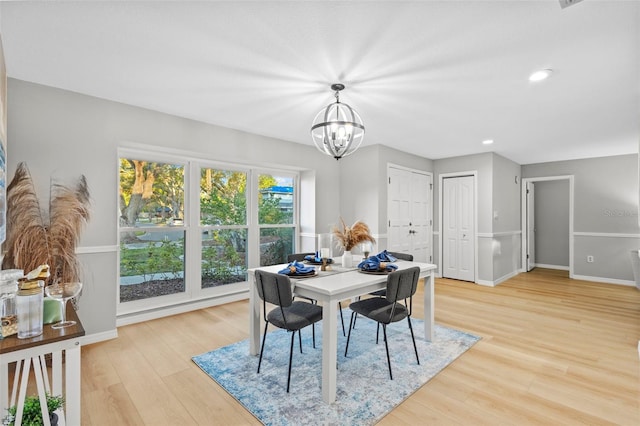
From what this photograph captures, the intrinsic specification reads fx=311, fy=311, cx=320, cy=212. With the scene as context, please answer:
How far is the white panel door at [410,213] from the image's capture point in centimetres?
530

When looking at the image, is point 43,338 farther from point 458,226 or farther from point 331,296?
point 458,226

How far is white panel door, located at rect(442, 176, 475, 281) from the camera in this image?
577 cm

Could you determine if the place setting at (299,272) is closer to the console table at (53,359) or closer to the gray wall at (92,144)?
the console table at (53,359)

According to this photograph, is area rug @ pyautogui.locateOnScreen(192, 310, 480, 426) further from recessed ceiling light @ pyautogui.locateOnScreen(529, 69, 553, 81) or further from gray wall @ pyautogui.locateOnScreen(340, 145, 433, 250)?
recessed ceiling light @ pyautogui.locateOnScreen(529, 69, 553, 81)

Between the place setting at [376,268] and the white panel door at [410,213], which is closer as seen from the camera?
the place setting at [376,268]

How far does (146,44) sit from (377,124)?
8.67 ft

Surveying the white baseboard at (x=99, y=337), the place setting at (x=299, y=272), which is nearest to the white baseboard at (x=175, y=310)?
the white baseboard at (x=99, y=337)

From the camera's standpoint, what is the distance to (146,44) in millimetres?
2115

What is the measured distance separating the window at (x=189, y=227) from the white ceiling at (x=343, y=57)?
82 centimetres

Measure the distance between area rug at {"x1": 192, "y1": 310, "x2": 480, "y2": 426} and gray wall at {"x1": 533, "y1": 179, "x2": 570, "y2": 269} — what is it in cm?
569

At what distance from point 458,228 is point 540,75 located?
150 inches

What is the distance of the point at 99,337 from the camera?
3.03 metres

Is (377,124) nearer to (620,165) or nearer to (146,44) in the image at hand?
(146,44)

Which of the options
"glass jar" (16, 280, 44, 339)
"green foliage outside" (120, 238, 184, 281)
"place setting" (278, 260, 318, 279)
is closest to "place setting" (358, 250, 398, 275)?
"place setting" (278, 260, 318, 279)
